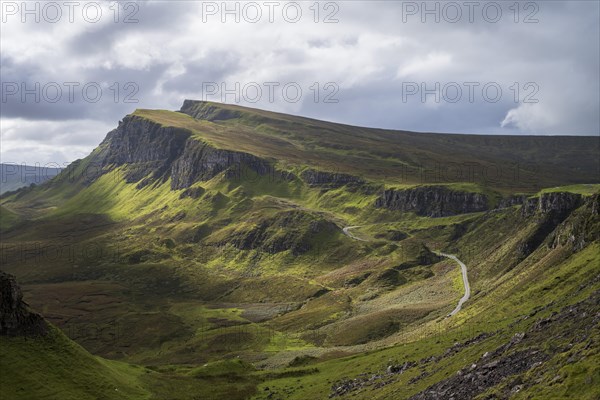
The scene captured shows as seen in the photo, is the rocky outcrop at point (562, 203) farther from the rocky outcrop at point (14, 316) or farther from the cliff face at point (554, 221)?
the rocky outcrop at point (14, 316)

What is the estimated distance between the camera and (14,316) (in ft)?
282

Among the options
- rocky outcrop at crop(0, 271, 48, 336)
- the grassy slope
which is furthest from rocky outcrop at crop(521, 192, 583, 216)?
rocky outcrop at crop(0, 271, 48, 336)

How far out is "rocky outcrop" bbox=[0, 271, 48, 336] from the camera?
277ft

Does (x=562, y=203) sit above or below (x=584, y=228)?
above

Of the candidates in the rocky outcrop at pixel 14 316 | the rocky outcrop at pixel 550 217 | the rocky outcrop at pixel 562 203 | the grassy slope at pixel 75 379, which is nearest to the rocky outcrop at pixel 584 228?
the rocky outcrop at pixel 550 217

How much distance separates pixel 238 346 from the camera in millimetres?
179375

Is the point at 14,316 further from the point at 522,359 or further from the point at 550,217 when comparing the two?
the point at 550,217

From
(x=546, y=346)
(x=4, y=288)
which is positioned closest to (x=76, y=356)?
(x=4, y=288)

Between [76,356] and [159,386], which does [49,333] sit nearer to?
[76,356]

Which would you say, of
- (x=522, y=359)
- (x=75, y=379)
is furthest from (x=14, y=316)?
(x=522, y=359)

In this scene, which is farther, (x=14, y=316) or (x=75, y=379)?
(x=14, y=316)

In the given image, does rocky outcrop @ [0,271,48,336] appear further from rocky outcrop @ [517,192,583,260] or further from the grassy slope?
rocky outcrop @ [517,192,583,260]

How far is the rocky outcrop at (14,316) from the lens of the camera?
8450 cm

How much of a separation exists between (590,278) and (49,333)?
309ft
